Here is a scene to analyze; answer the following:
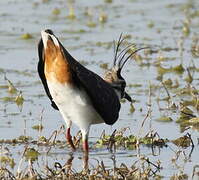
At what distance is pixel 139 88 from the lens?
10.3 meters

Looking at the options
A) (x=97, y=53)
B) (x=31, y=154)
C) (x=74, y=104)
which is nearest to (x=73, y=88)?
(x=74, y=104)

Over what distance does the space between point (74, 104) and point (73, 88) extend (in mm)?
167

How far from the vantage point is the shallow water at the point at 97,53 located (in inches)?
334

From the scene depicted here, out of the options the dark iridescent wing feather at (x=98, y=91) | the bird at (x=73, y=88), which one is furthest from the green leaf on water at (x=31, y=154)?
the dark iridescent wing feather at (x=98, y=91)

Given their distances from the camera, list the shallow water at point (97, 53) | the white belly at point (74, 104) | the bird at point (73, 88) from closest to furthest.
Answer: the bird at point (73, 88), the white belly at point (74, 104), the shallow water at point (97, 53)

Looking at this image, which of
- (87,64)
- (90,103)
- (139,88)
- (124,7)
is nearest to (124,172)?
(90,103)

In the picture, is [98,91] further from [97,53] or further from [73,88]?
[97,53]

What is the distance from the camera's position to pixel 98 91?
24.7 ft

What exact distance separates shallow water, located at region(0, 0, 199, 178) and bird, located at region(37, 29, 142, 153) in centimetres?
38

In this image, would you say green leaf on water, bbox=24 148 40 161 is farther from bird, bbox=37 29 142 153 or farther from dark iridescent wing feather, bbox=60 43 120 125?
dark iridescent wing feather, bbox=60 43 120 125

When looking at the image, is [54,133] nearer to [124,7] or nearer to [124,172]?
[124,172]

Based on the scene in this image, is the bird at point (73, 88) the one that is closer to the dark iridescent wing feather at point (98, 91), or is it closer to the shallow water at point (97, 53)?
the dark iridescent wing feather at point (98, 91)

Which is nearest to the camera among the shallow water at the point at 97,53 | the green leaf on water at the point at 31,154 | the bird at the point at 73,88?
the bird at the point at 73,88

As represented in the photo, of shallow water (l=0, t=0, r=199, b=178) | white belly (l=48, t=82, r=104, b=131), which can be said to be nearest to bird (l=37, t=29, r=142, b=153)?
white belly (l=48, t=82, r=104, b=131)
